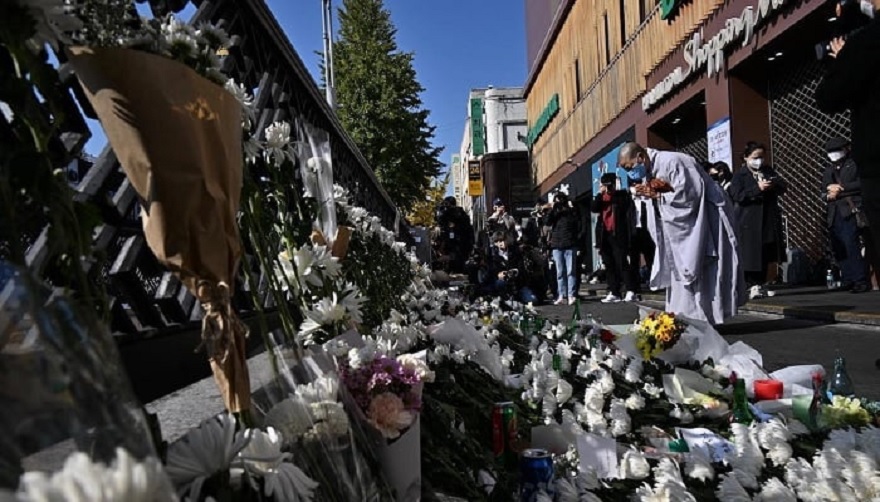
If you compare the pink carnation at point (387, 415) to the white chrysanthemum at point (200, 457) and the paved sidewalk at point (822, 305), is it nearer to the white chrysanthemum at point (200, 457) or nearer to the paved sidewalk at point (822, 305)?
the white chrysanthemum at point (200, 457)

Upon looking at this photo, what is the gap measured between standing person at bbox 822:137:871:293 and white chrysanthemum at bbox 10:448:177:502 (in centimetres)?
922

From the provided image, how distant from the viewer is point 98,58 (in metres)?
0.90

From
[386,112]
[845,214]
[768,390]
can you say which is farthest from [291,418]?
[386,112]

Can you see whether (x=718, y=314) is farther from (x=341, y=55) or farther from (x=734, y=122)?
(x=341, y=55)

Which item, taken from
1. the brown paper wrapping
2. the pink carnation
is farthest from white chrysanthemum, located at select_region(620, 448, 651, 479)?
the brown paper wrapping

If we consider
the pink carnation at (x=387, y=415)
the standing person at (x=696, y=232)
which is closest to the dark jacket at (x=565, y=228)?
the standing person at (x=696, y=232)

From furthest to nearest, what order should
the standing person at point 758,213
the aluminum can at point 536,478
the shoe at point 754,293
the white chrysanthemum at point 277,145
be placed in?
1. the shoe at point 754,293
2. the standing person at point 758,213
3. the white chrysanthemum at point 277,145
4. the aluminum can at point 536,478

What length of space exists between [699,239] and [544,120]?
80.1ft

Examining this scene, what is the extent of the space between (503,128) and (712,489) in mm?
45152

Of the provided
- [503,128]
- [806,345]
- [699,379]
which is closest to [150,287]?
[699,379]

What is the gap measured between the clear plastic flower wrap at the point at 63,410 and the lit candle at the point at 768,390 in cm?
326

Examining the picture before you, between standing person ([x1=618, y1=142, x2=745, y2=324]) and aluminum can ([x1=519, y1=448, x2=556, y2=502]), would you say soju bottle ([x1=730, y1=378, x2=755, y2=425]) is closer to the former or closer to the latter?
aluminum can ([x1=519, y1=448, x2=556, y2=502])

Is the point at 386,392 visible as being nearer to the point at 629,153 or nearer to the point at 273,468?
the point at 273,468

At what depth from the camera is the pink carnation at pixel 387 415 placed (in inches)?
54.0
